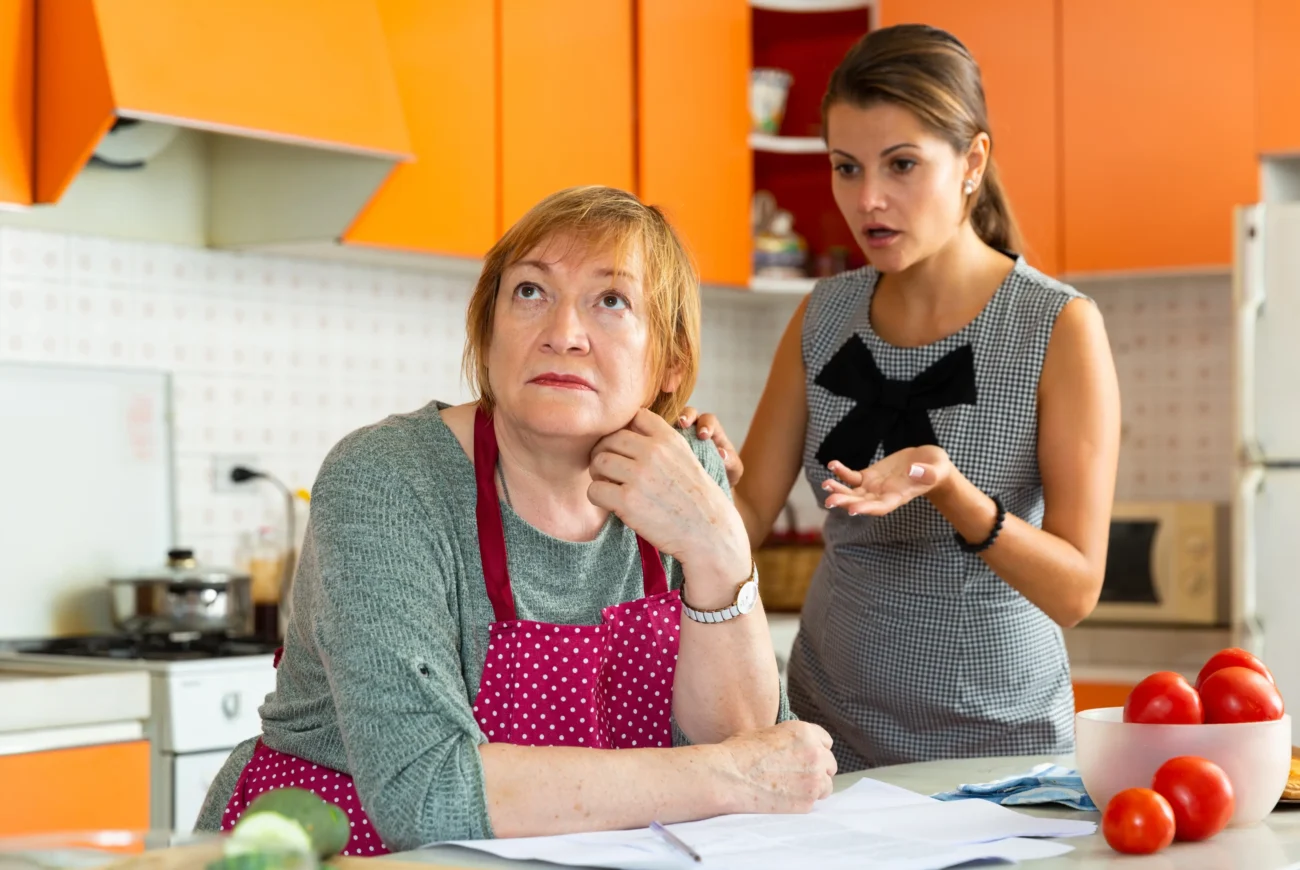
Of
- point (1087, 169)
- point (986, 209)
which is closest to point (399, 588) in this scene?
point (986, 209)

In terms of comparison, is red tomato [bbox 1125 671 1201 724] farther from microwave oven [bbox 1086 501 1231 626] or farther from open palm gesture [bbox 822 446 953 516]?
microwave oven [bbox 1086 501 1231 626]

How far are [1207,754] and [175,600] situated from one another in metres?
2.07

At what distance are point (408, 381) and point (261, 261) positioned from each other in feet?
1.49

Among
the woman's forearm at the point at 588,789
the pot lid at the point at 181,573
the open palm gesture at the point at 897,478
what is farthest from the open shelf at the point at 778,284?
the woman's forearm at the point at 588,789

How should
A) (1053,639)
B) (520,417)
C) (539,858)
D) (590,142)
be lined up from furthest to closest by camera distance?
(590,142), (1053,639), (520,417), (539,858)

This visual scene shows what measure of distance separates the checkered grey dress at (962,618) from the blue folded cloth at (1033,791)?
0.43 metres

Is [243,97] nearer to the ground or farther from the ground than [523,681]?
farther from the ground

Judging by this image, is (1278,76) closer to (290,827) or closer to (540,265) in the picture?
(540,265)

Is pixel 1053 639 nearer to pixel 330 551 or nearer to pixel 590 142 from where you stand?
pixel 330 551

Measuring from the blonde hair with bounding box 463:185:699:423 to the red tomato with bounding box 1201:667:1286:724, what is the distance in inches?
22.4

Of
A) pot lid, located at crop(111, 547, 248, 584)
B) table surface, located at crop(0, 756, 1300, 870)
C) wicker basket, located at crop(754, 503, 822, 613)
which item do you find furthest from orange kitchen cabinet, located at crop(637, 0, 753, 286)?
table surface, located at crop(0, 756, 1300, 870)

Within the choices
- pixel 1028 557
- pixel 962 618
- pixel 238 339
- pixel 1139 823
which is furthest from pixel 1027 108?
pixel 1139 823

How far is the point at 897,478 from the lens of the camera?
5.34ft

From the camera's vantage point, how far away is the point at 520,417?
1.44m
